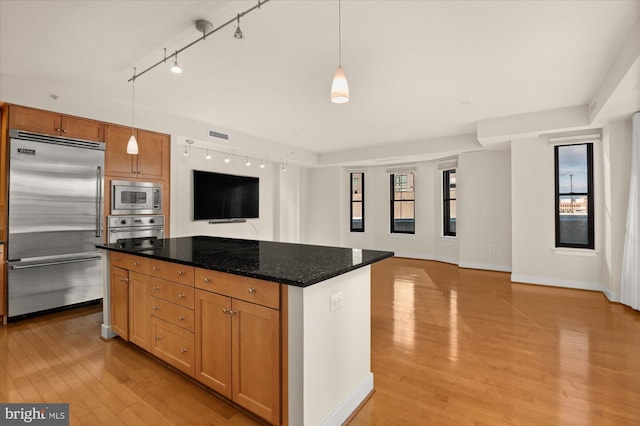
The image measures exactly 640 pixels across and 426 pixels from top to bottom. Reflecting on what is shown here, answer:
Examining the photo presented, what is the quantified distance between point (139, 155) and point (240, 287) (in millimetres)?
3796

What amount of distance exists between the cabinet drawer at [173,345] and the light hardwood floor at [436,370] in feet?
0.46

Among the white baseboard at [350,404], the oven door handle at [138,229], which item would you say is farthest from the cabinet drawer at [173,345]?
the oven door handle at [138,229]

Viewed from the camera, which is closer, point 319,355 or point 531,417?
point 319,355

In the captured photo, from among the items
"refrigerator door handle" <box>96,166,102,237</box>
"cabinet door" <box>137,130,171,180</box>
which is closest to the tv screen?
"cabinet door" <box>137,130,171,180</box>

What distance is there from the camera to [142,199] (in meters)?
4.66

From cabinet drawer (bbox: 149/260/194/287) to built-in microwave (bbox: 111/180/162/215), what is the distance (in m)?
2.43

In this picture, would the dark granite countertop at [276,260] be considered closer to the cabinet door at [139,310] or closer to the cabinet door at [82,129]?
the cabinet door at [139,310]

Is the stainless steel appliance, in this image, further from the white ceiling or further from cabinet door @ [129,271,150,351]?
the white ceiling

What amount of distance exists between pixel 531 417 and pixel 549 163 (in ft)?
15.2

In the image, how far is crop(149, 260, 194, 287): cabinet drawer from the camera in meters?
2.23

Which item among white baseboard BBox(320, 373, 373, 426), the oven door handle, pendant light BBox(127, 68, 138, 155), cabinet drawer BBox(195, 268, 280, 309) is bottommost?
white baseboard BBox(320, 373, 373, 426)

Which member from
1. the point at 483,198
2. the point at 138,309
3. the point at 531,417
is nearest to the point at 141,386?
the point at 138,309

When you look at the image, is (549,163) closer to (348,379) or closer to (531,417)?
(531,417)

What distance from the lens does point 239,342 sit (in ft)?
6.14
